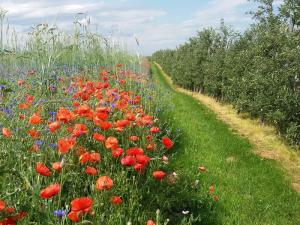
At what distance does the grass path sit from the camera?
600 cm

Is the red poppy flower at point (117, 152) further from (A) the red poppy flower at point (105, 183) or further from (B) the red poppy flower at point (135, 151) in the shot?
(A) the red poppy flower at point (105, 183)

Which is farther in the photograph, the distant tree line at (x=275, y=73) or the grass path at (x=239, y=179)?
the distant tree line at (x=275, y=73)

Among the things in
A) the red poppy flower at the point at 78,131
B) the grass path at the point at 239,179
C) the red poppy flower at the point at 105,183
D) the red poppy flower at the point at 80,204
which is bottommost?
the grass path at the point at 239,179

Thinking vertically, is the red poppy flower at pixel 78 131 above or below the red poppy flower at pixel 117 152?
above

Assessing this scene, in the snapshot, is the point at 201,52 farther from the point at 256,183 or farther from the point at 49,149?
the point at 49,149

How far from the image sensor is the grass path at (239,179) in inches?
236

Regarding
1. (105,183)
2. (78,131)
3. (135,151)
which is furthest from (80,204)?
(78,131)

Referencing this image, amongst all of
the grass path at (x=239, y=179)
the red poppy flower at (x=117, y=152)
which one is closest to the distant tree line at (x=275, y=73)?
the grass path at (x=239, y=179)

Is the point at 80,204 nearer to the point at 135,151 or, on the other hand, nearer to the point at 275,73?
the point at 135,151

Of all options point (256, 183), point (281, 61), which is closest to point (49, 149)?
point (256, 183)

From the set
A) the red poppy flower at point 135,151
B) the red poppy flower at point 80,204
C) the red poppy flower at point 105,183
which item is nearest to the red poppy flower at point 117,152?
the red poppy flower at point 135,151

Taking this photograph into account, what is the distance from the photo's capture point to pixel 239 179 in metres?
7.52

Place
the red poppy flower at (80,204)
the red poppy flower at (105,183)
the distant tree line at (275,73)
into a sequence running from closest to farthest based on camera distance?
the red poppy flower at (80,204)
the red poppy flower at (105,183)
the distant tree line at (275,73)

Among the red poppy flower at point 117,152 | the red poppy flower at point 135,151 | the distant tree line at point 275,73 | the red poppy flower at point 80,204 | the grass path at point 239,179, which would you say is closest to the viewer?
the red poppy flower at point 80,204
